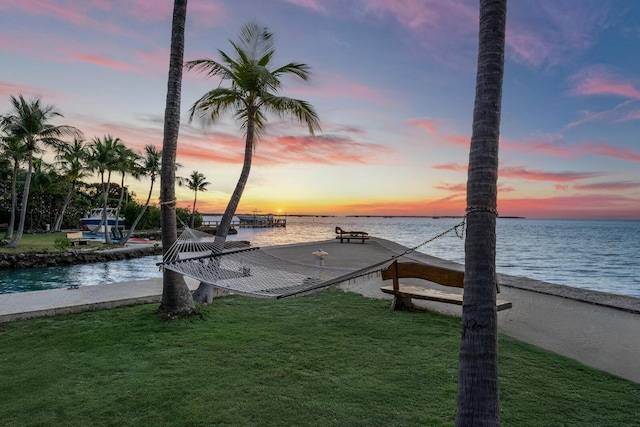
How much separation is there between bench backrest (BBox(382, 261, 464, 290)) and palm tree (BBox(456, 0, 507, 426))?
2.67 meters

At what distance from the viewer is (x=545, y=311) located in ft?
15.8

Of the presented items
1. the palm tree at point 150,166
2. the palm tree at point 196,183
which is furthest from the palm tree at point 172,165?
the palm tree at point 196,183

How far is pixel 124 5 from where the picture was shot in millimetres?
7082

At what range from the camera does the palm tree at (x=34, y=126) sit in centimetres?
1581

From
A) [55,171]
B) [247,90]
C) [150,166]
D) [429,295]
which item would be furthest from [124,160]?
[429,295]

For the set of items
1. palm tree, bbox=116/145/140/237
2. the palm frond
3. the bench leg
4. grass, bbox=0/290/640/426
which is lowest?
grass, bbox=0/290/640/426

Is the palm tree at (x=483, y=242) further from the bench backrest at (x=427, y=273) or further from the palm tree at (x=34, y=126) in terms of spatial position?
the palm tree at (x=34, y=126)

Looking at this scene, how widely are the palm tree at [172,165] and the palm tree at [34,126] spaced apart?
51.7 ft

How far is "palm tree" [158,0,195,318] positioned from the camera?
176 inches

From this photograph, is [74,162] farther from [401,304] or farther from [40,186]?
[401,304]

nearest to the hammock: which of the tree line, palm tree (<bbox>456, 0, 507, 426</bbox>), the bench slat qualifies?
the bench slat

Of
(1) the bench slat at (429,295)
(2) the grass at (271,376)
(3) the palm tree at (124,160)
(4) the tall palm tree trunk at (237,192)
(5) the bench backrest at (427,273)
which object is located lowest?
(2) the grass at (271,376)

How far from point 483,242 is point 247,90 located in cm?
492

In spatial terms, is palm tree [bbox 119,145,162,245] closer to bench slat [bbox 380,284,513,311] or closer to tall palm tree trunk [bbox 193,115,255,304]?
tall palm tree trunk [bbox 193,115,255,304]
